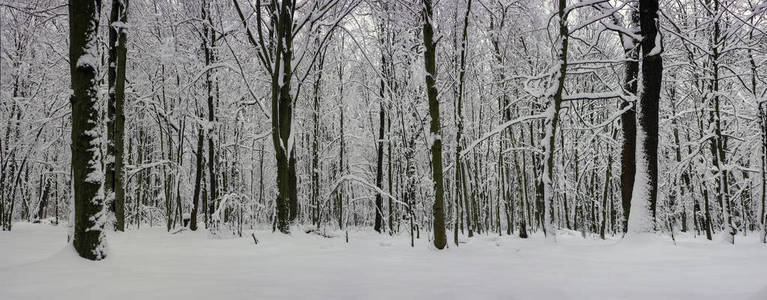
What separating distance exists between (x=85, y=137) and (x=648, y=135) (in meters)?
8.29

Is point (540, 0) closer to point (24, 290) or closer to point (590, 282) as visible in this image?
point (590, 282)

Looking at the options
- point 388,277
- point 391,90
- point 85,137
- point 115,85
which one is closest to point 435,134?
point 391,90

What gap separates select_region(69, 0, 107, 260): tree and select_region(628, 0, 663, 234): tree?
7.83 meters

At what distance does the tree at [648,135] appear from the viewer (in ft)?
24.2

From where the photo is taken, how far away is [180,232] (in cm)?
1307

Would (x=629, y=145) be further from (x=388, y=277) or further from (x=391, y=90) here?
(x=388, y=277)

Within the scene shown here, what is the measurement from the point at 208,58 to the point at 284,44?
5130mm

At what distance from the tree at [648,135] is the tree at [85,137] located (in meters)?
7.83

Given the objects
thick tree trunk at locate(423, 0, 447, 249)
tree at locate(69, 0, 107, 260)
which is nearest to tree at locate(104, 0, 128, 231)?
tree at locate(69, 0, 107, 260)

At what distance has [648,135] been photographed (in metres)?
7.46

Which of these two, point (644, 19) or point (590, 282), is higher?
point (644, 19)

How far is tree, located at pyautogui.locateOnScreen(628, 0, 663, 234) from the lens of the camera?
24.2 feet

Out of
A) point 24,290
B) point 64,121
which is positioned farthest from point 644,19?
point 64,121

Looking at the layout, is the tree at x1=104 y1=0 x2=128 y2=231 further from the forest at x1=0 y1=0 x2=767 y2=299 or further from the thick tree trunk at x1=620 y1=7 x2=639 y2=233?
the thick tree trunk at x1=620 y1=7 x2=639 y2=233
